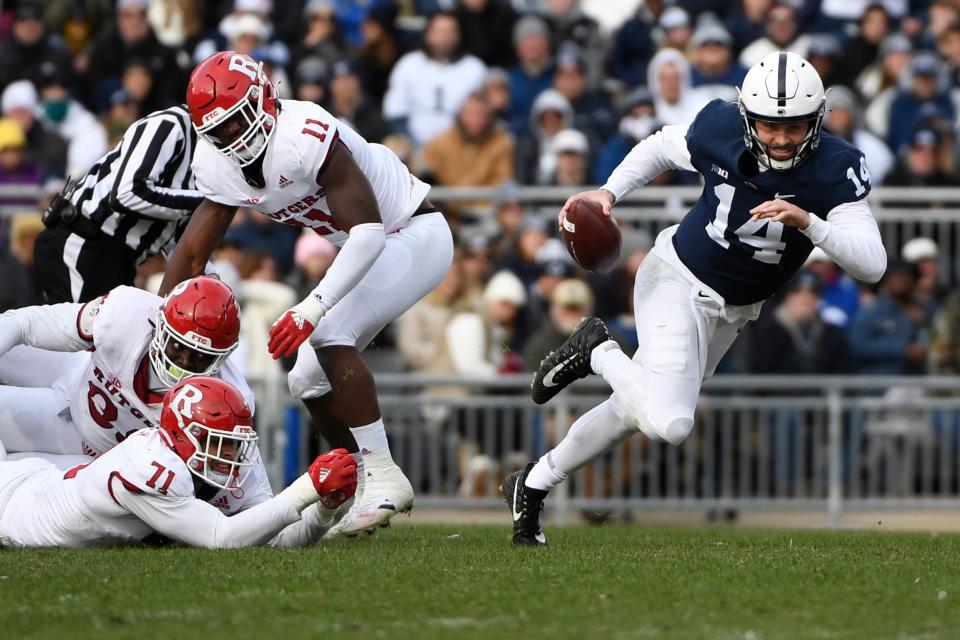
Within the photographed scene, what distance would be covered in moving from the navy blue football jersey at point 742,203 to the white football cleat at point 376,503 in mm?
1510

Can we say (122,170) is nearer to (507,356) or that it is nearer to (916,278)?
(507,356)

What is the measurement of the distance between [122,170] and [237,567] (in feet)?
9.47

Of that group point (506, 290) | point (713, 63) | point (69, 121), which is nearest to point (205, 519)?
point (506, 290)

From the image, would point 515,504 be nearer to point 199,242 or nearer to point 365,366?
point 365,366

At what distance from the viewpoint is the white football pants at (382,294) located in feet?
22.2

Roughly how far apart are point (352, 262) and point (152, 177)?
1.81m

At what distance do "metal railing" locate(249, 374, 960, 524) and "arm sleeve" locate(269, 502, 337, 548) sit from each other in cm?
422

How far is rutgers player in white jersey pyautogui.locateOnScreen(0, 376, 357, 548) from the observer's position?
5785mm

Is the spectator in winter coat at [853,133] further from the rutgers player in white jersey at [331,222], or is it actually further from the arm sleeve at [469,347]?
the rutgers player in white jersey at [331,222]

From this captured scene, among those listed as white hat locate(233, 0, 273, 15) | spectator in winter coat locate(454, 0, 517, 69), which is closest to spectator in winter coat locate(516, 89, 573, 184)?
spectator in winter coat locate(454, 0, 517, 69)

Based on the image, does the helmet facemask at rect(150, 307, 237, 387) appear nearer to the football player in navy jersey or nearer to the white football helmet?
the football player in navy jersey

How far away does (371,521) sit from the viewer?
22.0ft

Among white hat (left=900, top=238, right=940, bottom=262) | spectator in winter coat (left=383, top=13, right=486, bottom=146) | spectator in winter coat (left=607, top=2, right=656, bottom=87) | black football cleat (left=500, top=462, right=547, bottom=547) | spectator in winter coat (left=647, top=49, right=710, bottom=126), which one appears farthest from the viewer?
spectator in winter coat (left=607, top=2, right=656, bottom=87)

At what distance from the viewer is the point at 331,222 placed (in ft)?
23.0
